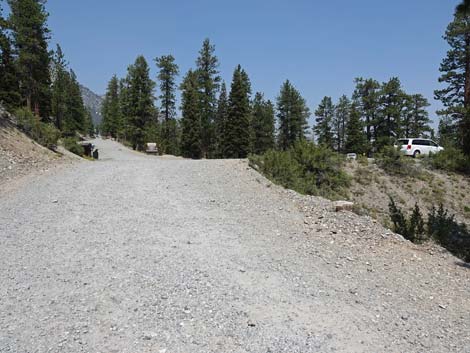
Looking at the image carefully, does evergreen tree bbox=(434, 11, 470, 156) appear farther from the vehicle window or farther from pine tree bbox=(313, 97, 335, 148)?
pine tree bbox=(313, 97, 335, 148)

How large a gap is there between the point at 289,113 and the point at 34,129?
45241mm

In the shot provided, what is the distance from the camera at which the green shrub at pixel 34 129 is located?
19.2 meters

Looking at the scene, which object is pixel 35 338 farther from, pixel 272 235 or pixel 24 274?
pixel 272 235

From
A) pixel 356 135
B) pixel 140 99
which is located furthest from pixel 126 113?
pixel 356 135

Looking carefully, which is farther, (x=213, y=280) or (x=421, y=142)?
(x=421, y=142)

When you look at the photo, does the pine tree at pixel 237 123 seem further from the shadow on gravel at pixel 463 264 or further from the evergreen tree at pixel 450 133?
the shadow on gravel at pixel 463 264

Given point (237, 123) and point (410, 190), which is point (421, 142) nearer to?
point (410, 190)

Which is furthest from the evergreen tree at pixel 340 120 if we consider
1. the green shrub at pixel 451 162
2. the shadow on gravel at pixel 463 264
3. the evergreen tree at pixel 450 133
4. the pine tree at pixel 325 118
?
the shadow on gravel at pixel 463 264

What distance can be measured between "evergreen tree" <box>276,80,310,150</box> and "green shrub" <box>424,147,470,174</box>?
35.9 m

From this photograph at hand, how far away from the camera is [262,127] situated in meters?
59.0

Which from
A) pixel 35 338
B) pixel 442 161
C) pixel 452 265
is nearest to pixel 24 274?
pixel 35 338

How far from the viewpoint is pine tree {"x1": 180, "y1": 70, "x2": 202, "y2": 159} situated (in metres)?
47.6

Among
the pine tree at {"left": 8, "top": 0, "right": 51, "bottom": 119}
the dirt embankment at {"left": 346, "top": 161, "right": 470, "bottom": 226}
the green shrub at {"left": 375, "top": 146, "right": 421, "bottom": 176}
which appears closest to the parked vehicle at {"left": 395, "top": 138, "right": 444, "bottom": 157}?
the dirt embankment at {"left": 346, "top": 161, "right": 470, "bottom": 226}

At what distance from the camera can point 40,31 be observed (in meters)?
31.2
